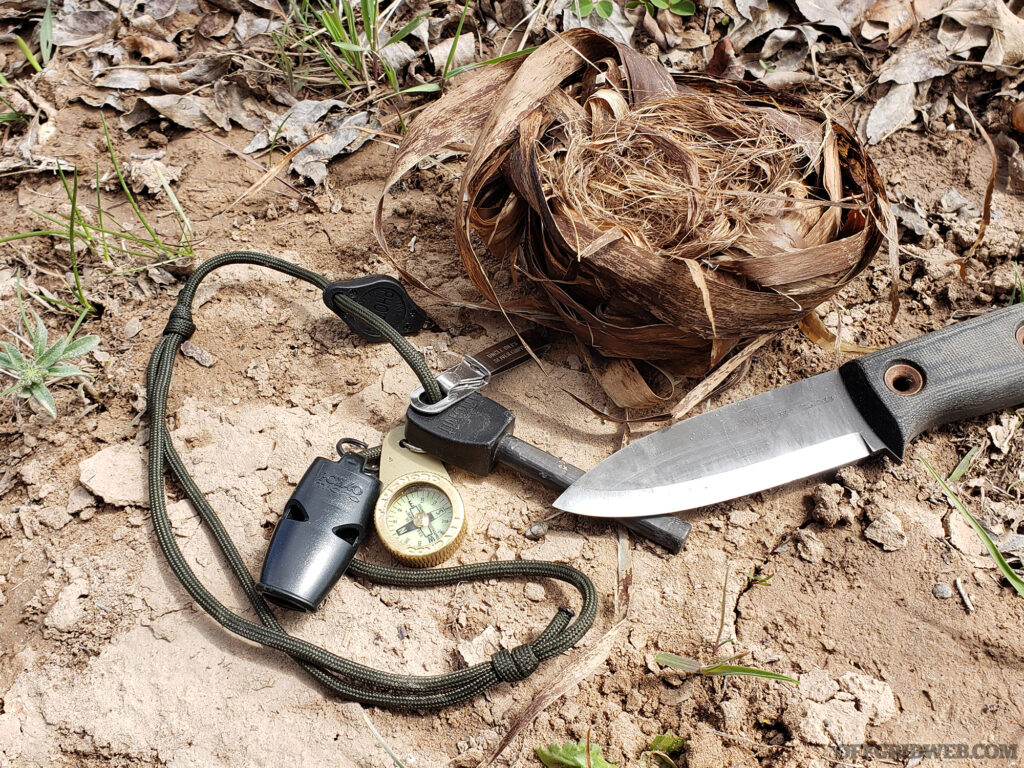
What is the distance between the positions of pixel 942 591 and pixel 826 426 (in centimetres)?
46

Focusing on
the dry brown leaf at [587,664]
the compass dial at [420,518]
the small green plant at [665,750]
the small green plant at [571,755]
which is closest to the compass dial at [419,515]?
the compass dial at [420,518]

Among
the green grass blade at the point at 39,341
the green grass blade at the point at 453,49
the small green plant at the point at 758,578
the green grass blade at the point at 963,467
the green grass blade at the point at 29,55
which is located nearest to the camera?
the small green plant at the point at 758,578

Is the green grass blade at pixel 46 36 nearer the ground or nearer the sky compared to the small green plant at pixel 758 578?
nearer the sky

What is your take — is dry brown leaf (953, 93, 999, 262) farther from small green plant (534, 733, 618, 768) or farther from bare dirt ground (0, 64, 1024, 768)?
small green plant (534, 733, 618, 768)

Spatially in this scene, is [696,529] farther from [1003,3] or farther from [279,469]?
[1003,3]

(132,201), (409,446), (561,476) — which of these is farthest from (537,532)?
(132,201)

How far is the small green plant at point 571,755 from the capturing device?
5.56 feet

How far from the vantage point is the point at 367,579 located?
6.56ft

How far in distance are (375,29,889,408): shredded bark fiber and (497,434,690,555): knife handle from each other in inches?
11.8

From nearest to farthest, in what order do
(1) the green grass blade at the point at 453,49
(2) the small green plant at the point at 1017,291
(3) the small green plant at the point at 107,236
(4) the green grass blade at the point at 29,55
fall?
(2) the small green plant at the point at 1017,291, (3) the small green plant at the point at 107,236, (1) the green grass blade at the point at 453,49, (4) the green grass blade at the point at 29,55

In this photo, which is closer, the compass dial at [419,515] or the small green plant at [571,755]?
the small green plant at [571,755]

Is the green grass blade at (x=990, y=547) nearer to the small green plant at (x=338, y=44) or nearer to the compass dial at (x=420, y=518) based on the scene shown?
the compass dial at (x=420, y=518)

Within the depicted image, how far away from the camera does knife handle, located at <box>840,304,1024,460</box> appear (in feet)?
6.41

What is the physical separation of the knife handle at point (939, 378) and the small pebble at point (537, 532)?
86 cm
